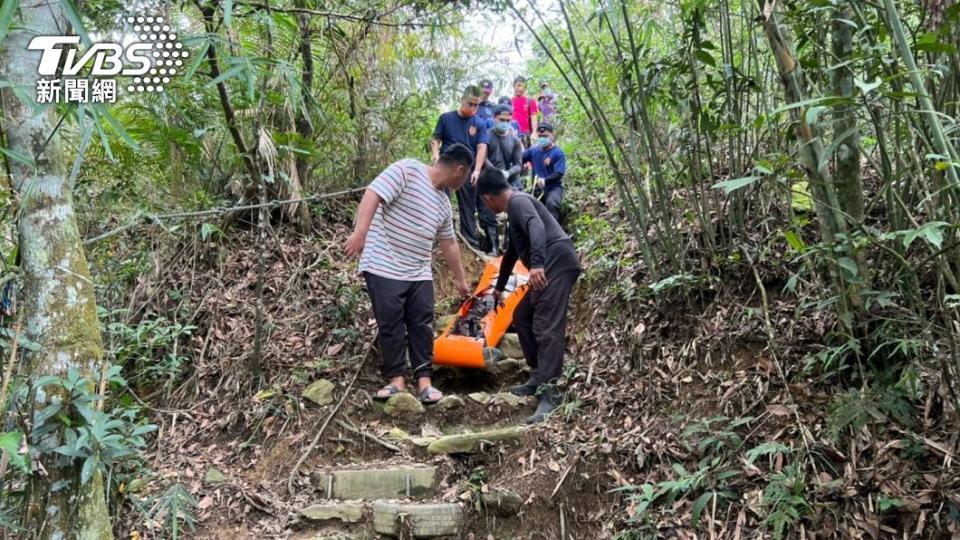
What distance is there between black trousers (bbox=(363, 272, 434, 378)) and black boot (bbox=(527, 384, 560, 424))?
826mm

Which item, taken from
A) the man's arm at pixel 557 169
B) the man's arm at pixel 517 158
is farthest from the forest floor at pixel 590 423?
the man's arm at pixel 517 158

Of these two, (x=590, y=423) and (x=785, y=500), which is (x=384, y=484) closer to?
(x=590, y=423)

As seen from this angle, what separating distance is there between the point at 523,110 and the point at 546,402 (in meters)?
6.85

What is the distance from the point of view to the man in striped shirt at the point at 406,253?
4418 mm

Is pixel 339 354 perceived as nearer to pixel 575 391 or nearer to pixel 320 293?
pixel 320 293

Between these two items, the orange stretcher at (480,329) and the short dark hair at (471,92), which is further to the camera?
the short dark hair at (471,92)

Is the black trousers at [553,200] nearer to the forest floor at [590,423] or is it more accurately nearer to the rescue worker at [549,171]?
the rescue worker at [549,171]

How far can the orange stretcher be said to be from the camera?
4.71 meters

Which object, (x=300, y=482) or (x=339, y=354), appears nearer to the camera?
(x=300, y=482)

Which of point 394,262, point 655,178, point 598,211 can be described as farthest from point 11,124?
point 598,211

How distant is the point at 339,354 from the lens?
5.02 meters

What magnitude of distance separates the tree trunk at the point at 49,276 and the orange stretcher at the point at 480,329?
240 cm

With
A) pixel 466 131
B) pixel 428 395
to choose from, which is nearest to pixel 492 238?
pixel 466 131

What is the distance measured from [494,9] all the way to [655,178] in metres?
1.98
